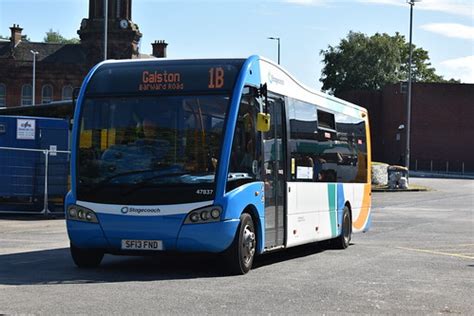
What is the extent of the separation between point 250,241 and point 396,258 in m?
3.89

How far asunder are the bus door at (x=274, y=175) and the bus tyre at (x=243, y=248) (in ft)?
2.08

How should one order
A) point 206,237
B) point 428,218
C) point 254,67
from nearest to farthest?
point 206,237, point 254,67, point 428,218

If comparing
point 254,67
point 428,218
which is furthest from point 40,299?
point 428,218

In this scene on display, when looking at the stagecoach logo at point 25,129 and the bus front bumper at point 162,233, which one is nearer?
the bus front bumper at point 162,233

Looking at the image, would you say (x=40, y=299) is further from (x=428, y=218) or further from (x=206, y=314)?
(x=428, y=218)

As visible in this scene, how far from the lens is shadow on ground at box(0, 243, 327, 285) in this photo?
36.6ft

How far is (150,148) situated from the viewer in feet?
38.4

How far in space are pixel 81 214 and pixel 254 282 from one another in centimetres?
255

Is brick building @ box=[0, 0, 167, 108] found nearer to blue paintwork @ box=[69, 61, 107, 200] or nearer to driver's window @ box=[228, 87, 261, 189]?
blue paintwork @ box=[69, 61, 107, 200]

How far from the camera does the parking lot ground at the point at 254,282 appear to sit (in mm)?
9125

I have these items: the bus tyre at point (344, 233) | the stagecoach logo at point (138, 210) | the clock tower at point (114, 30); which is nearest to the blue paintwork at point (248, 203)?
the stagecoach logo at point (138, 210)

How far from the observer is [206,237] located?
11289mm

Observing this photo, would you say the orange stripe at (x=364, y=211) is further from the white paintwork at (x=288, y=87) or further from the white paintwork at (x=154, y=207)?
the white paintwork at (x=154, y=207)

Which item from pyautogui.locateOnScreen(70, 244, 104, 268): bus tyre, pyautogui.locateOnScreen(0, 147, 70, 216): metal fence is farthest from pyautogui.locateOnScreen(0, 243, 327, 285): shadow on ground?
pyautogui.locateOnScreen(0, 147, 70, 216): metal fence
